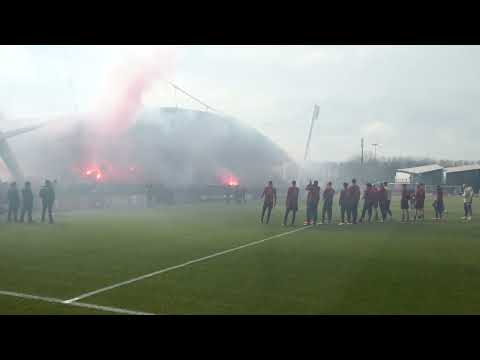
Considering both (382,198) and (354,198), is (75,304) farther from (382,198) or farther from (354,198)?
(382,198)

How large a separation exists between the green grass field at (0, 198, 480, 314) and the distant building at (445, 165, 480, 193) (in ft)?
155

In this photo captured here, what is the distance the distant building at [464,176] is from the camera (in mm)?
53188

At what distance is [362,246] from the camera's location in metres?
10.2

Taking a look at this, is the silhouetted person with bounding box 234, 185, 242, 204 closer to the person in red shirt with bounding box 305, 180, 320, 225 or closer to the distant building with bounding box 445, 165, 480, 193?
the person in red shirt with bounding box 305, 180, 320, 225

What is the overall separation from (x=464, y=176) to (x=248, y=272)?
55755 millimetres

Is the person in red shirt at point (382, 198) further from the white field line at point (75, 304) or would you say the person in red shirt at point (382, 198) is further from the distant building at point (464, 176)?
the distant building at point (464, 176)

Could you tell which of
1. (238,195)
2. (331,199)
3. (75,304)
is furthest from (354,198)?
(238,195)

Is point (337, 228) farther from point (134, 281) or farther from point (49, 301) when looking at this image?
point (49, 301)

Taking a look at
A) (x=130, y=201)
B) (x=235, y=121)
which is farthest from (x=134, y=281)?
(x=235, y=121)

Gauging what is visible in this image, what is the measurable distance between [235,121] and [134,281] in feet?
206

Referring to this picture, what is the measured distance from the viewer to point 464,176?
5434cm

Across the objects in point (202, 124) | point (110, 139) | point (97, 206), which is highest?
point (202, 124)

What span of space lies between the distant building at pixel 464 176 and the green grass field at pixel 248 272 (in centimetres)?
4721
